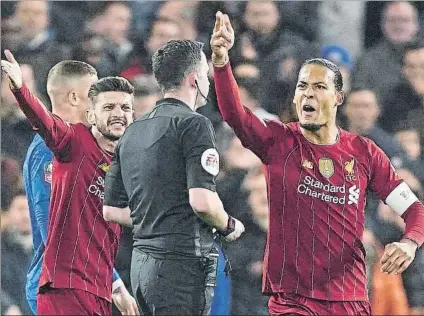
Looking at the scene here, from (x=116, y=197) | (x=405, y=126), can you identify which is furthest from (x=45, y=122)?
(x=405, y=126)

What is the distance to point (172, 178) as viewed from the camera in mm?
5109

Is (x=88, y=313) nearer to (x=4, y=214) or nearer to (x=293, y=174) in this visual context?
(x=293, y=174)

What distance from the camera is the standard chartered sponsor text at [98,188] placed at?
232 inches

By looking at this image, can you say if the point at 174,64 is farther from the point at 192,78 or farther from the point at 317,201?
the point at 317,201

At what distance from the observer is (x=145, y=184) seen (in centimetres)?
515

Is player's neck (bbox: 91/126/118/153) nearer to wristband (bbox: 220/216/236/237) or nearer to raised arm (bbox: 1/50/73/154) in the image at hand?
raised arm (bbox: 1/50/73/154)

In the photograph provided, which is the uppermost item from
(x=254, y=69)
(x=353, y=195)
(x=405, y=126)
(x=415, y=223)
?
(x=254, y=69)

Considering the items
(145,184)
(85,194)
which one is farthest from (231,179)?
(145,184)

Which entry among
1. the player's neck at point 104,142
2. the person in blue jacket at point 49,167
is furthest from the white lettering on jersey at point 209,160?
the person in blue jacket at point 49,167

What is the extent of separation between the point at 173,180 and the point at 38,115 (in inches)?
38.4

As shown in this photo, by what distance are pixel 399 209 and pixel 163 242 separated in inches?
57.5

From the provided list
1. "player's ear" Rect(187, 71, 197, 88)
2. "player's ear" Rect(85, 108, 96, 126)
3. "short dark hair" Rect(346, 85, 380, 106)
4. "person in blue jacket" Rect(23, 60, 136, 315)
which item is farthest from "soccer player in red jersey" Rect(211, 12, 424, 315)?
"short dark hair" Rect(346, 85, 380, 106)

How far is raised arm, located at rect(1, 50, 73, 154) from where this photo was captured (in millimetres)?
5570

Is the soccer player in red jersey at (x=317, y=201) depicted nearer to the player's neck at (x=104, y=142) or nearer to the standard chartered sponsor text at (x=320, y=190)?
the standard chartered sponsor text at (x=320, y=190)
